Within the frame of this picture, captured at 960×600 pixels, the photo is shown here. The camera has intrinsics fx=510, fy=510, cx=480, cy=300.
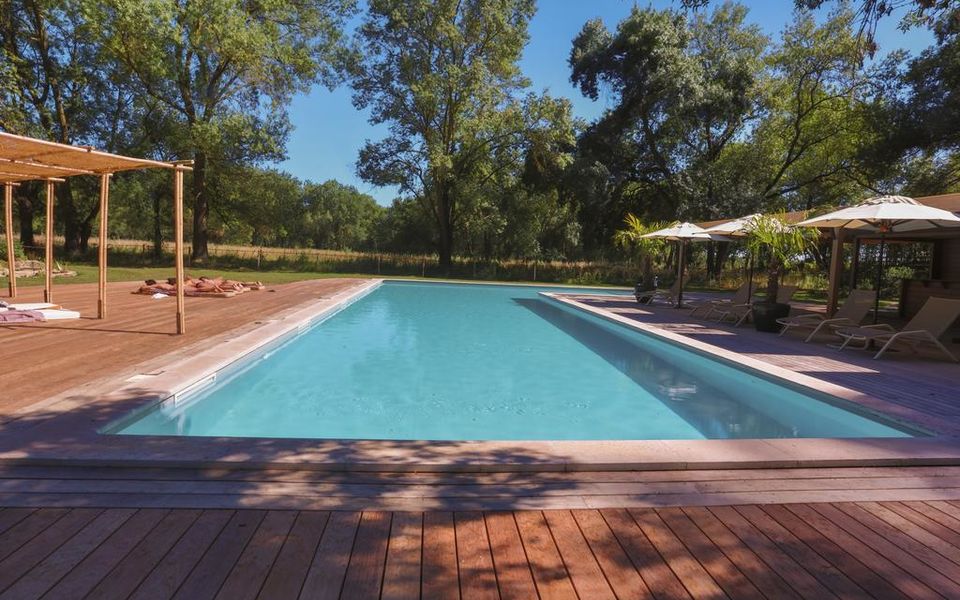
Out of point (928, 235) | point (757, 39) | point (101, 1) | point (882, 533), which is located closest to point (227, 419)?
point (882, 533)

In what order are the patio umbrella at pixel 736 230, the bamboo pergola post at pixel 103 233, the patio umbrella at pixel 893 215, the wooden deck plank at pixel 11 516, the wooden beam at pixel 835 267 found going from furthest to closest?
the patio umbrella at pixel 736 230, the wooden beam at pixel 835 267, the bamboo pergola post at pixel 103 233, the patio umbrella at pixel 893 215, the wooden deck plank at pixel 11 516

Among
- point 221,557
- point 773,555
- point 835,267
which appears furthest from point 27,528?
point 835,267

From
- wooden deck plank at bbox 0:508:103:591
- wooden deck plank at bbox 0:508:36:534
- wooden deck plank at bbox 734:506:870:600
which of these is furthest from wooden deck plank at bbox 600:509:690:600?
wooden deck plank at bbox 0:508:36:534

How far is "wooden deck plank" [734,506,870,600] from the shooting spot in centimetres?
176

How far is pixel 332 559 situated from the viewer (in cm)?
183

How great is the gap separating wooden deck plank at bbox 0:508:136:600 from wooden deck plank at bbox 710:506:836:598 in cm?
248

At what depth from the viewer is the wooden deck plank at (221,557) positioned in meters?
1.65

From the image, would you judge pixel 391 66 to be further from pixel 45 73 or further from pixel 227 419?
pixel 227 419

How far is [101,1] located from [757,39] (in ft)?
91.9

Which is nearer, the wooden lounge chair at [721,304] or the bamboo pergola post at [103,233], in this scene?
the bamboo pergola post at [103,233]

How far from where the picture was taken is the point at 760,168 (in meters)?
23.3

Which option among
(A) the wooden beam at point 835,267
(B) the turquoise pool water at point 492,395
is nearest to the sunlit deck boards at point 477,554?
(B) the turquoise pool water at point 492,395

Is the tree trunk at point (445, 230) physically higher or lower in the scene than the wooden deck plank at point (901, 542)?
higher

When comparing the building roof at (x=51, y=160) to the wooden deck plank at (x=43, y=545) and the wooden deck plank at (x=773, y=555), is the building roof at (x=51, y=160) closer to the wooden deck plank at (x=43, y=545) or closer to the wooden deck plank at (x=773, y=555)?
the wooden deck plank at (x=43, y=545)
